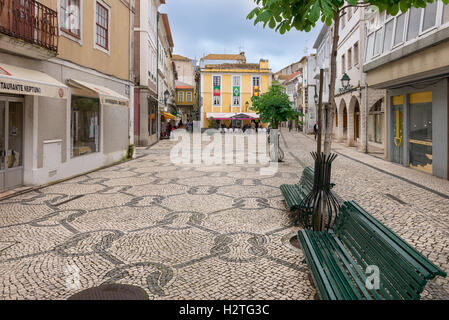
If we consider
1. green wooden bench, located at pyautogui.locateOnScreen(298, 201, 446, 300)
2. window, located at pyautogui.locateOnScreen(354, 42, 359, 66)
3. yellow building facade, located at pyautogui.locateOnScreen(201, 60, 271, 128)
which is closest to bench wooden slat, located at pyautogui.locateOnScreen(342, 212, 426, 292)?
green wooden bench, located at pyautogui.locateOnScreen(298, 201, 446, 300)

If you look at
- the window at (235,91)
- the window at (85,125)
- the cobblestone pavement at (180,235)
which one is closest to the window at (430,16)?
the cobblestone pavement at (180,235)

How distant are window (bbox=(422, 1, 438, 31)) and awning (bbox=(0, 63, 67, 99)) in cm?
945

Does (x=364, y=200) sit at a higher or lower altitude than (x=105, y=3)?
lower

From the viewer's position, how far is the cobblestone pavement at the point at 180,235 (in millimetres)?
3529

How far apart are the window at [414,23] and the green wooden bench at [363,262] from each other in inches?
330

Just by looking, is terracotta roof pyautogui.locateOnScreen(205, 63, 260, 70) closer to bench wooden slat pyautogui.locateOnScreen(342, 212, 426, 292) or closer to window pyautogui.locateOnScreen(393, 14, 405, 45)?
window pyautogui.locateOnScreen(393, 14, 405, 45)

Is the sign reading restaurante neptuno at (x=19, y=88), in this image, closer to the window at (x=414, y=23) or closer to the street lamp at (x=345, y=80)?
the window at (x=414, y=23)

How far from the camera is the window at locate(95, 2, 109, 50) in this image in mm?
12164

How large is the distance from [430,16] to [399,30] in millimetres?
1783

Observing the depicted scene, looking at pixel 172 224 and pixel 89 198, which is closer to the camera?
pixel 172 224

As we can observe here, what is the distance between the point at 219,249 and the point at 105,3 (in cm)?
1148

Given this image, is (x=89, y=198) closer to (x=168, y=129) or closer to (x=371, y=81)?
(x=371, y=81)

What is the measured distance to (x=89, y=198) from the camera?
7668 mm
